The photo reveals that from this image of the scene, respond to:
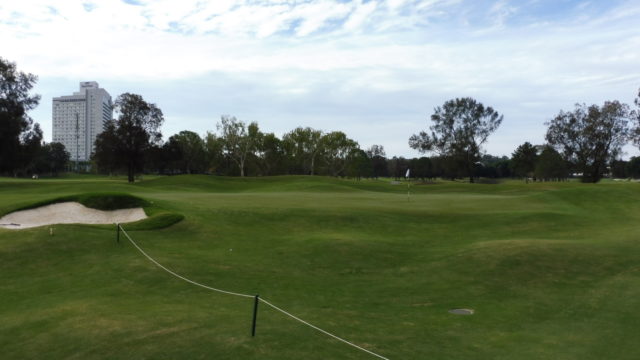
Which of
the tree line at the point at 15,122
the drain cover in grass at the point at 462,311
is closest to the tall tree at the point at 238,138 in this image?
the tree line at the point at 15,122

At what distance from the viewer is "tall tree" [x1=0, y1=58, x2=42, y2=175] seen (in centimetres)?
6147

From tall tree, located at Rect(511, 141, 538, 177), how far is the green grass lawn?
117 metres

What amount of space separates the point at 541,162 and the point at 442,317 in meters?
115

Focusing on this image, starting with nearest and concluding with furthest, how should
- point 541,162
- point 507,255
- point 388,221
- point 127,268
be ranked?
point 127,268, point 507,255, point 388,221, point 541,162

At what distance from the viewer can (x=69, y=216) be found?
25906 mm

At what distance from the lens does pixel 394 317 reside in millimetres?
11922

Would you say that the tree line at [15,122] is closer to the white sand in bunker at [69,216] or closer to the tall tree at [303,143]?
the white sand in bunker at [69,216]

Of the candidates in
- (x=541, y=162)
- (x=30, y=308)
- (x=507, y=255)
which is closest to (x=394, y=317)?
(x=507, y=255)

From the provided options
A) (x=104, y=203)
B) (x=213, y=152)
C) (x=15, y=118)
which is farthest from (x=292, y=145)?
(x=104, y=203)

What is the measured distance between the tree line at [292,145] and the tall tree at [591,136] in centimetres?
16

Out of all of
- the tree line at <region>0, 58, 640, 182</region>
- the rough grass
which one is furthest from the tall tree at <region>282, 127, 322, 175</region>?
the rough grass

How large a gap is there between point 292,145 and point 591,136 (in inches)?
2960

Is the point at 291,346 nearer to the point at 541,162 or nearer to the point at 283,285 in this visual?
the point at 283,285

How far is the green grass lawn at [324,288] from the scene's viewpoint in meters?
9.63
